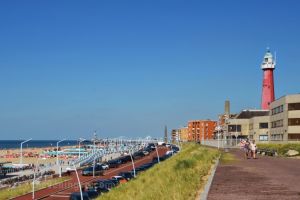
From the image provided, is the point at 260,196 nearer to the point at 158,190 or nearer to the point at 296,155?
the point at 158,190

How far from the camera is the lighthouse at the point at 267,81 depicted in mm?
108312

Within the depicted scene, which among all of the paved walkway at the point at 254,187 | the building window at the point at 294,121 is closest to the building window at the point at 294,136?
the building window at the point at 294,121

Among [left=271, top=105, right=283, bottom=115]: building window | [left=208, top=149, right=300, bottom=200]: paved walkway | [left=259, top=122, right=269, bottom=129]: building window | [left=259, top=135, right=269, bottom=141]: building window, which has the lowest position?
[left=259, top=135, right=269, bottom=141]: building window

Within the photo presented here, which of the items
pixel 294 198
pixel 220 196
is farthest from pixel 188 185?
pixel 294 198

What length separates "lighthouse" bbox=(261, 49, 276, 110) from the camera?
108 metres

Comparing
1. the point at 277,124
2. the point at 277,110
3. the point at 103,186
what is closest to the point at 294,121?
the point at 277,110

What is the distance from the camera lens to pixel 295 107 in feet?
252

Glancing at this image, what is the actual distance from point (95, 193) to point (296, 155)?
19737 millimetres

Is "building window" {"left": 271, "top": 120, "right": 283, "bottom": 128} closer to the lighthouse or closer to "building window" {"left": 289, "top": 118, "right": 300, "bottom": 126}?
"building window" {"left": 289, "top": 118, "right": 300, "bottom": 126}

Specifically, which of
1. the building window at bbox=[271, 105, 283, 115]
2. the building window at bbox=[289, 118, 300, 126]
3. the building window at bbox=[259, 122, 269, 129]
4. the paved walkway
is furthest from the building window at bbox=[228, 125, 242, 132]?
the paved walkway

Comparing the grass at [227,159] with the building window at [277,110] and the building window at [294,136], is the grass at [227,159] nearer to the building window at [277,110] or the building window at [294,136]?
the building window at [294,136]

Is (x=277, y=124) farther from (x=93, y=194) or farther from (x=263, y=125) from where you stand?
(x=93, y=194)

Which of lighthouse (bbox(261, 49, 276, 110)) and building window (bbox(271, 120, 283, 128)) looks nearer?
building window (bbox(271, 120, 283, 128))

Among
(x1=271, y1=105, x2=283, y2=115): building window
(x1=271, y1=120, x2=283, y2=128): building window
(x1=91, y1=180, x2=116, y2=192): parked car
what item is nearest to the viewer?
(x1=91, y1=180, x2=116, y2=192): parked car
